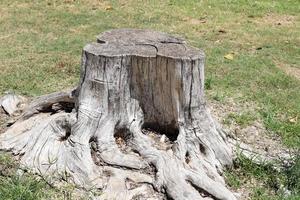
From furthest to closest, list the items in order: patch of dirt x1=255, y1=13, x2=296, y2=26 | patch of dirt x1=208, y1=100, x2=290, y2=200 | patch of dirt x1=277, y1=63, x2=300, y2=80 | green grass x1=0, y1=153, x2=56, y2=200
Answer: patch of dirt x1=255, y1=13, x2=296, y2=26
patch of dirt x1=277, y1=63, x2=300, y2=80
patch of dirt x1=208, y1=100, x2=290, y2=200
green grass x1=0, y1=153, x2=56, y2=200

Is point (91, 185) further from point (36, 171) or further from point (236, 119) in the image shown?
point (236, 119)

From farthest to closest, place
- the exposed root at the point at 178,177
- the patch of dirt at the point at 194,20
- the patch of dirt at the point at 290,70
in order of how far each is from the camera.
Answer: the patch of dirt at the point at 194,20 → the patch of dirt at the point at 290,70 → the exposed root at the point at 178,177

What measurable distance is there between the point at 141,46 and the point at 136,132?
687mm

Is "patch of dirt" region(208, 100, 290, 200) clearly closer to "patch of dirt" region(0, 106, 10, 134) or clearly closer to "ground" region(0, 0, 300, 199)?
"ground" region(0, 0, 300, 199)

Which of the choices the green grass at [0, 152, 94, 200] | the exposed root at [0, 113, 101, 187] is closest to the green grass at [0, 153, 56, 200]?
the green grass at [0, 152, 94, 200]

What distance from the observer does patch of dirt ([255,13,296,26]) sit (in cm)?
972

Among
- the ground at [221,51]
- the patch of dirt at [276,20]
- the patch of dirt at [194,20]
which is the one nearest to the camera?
the ground at [221,51]

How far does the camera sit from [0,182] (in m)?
4.12

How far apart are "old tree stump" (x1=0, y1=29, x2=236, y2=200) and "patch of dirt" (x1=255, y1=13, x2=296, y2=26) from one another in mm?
5251

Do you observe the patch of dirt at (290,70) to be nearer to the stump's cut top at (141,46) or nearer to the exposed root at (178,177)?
the stump's cut top at (141,46)

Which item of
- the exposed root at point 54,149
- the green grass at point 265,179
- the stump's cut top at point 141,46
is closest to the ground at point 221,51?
the green grass at point 265,179

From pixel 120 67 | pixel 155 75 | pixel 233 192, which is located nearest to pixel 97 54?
pixel 120 67

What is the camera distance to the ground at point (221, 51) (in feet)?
18.0

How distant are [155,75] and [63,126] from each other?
843 millimetres
